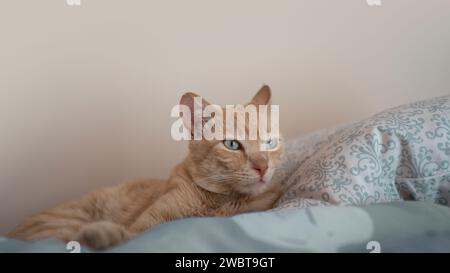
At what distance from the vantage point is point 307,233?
2.35ft

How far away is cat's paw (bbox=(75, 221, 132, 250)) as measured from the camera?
77cm

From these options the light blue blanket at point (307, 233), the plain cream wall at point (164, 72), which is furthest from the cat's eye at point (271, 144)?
the plain cream wall at point (164, 72)

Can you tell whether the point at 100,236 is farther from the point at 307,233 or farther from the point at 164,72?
the point at 164,72

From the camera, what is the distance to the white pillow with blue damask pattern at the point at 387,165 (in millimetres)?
895

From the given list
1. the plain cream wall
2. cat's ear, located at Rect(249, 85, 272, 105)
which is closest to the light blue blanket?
cat's ear, located at Rect(249, 85, 272, 105)

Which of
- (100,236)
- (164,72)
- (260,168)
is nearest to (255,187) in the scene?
(260,168)

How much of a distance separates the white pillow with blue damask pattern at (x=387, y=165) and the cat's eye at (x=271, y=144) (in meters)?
0.15

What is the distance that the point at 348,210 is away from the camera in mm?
768

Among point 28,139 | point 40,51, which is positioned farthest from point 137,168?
point 40,51

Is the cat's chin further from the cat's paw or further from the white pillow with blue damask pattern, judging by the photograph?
the cat's paw

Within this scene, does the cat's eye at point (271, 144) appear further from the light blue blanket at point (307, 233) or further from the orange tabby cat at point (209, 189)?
the light blue blanket at point (307, 233)

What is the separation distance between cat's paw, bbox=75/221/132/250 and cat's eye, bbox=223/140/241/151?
36 cm

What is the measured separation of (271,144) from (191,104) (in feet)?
0.78

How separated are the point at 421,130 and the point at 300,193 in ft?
1.01
